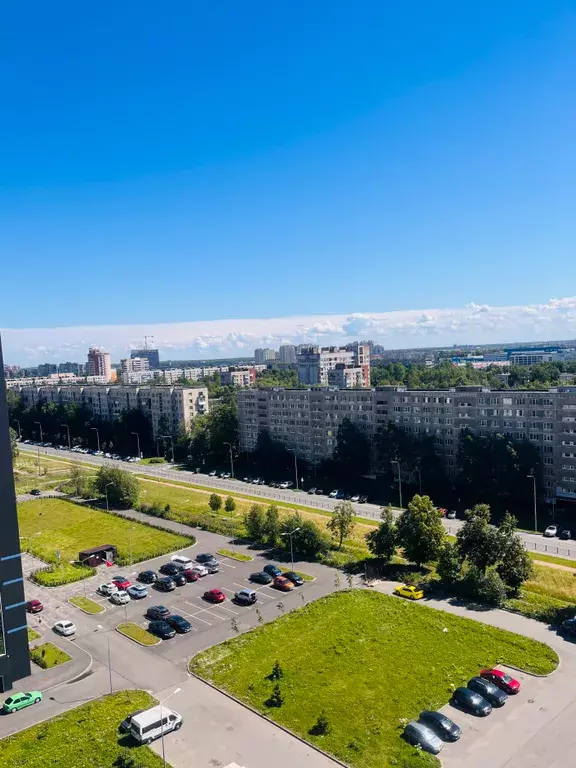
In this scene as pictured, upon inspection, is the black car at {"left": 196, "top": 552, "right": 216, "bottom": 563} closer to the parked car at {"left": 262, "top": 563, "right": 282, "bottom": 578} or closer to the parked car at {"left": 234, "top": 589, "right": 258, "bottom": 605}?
the parked car at {"left": 262, "top": 563, "right": 282, "bottom": 578}

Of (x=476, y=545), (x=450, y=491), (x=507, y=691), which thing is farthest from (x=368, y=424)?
(x=507, y=691)

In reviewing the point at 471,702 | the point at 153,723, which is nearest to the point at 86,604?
the point at 153,723

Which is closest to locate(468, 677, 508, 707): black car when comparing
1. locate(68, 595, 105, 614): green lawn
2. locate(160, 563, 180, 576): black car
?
locate(68, 595, 105, 614): green lawn

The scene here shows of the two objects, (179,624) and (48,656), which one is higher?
(179,624)

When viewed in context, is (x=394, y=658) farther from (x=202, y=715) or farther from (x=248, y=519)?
(x=248, y=519)

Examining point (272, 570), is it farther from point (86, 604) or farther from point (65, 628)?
point (65, 628)
